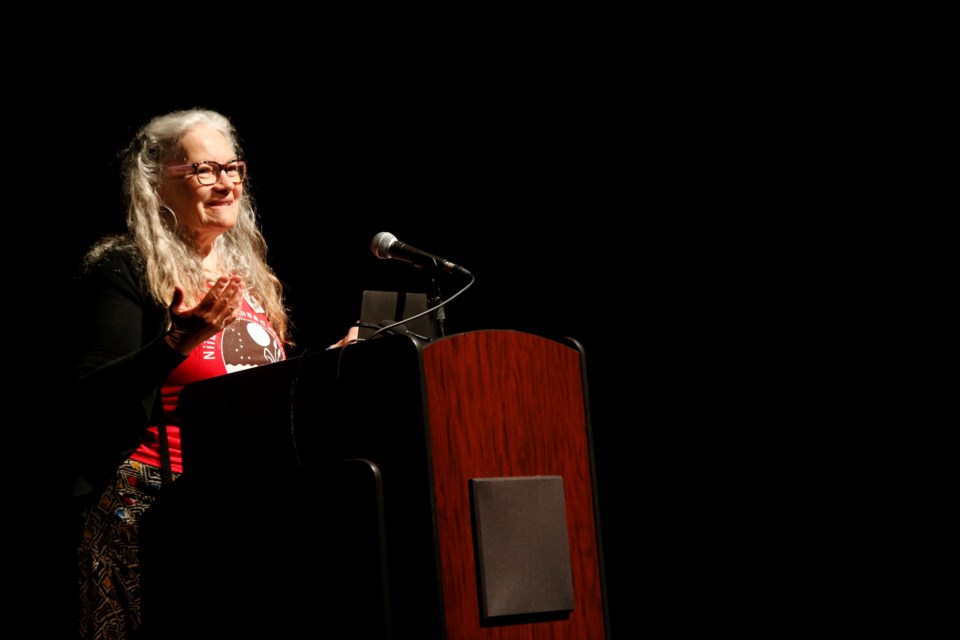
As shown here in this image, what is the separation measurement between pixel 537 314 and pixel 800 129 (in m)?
1.04

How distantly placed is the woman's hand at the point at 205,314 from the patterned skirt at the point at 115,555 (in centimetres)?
37

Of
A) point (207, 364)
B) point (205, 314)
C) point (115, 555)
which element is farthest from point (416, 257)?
point (115, 555)

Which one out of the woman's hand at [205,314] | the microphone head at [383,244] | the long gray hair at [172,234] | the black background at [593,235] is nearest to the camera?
the woman's hand at [205,314]

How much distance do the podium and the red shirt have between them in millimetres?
229

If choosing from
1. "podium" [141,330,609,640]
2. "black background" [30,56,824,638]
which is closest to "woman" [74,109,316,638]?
"podium" [141,330,609,640]

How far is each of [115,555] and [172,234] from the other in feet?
2.33

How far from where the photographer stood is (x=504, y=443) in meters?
1.50

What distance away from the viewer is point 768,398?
2881 millimetres

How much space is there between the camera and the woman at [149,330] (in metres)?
1.70

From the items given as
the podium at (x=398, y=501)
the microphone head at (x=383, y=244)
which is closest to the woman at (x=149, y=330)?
the podium at (x=398, y=501)

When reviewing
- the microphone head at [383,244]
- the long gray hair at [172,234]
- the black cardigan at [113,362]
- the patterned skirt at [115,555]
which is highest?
the long gray hair at [172,234]

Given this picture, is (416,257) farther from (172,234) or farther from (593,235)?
(593,235)

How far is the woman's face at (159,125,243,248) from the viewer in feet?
7.03

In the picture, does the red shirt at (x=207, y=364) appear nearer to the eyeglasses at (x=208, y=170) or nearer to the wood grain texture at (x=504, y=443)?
the eyeglasses at (x=208, y=170)
